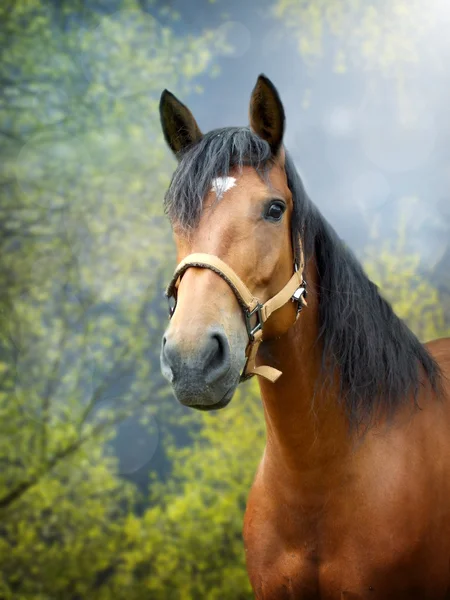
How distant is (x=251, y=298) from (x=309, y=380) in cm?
46

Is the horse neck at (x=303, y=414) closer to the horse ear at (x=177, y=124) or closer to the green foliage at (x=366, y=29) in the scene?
the horse ear at (x=177, y=124)

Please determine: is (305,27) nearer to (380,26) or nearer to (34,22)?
(380,26)

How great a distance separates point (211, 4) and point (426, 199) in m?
3.39

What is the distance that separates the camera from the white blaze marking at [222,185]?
5.57ft

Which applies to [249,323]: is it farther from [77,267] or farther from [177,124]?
[77,267]

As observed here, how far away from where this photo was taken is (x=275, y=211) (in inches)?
69.5

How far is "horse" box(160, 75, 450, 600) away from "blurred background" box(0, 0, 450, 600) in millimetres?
3536

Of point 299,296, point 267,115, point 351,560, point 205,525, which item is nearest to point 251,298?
point 299,296

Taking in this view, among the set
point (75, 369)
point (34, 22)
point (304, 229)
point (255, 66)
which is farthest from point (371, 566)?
point (34, 22)

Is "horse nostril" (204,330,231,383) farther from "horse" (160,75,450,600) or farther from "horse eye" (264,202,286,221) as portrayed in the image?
"horse eye" (264,202,286,221)

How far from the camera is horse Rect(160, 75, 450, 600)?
5.50ft

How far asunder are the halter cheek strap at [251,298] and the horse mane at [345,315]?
211 millimetres

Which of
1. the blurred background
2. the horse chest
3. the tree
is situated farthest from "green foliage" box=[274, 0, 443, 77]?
the horse chest

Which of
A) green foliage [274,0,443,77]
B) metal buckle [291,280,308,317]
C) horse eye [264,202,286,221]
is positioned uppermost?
green foliage [274,0,443,77]
